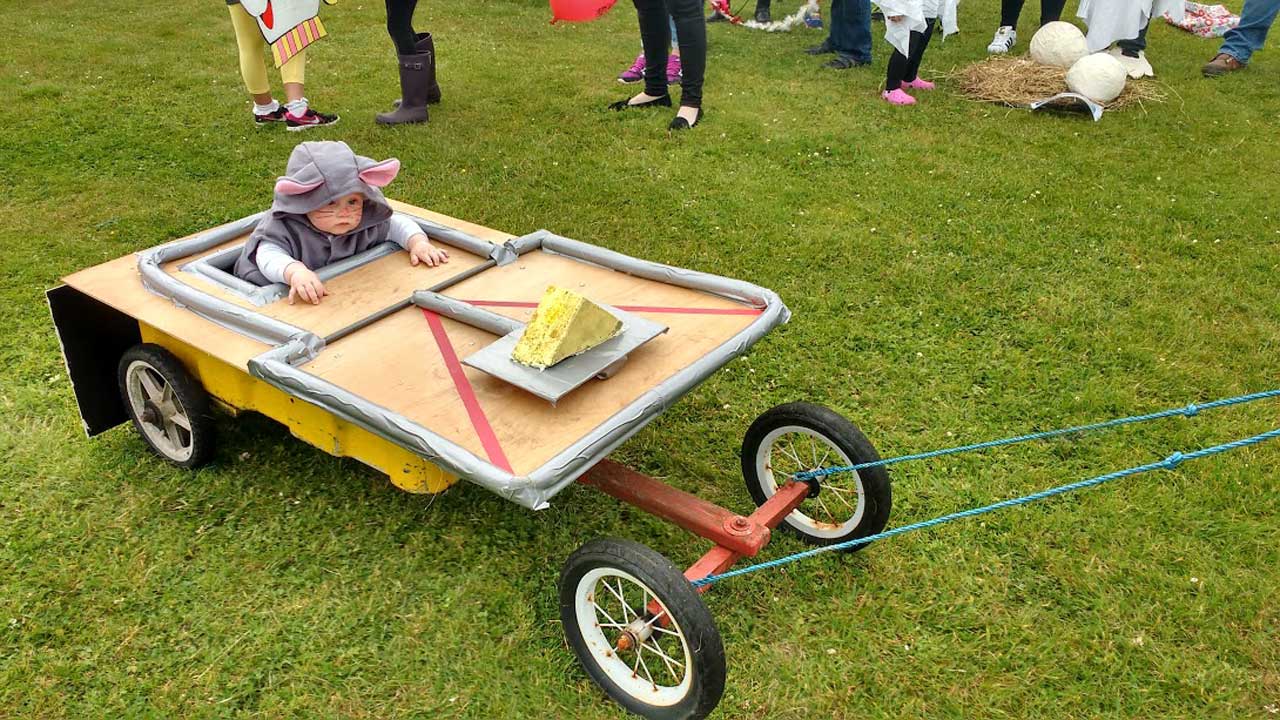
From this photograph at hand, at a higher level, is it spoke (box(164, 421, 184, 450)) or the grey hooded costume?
the grey hooded costume

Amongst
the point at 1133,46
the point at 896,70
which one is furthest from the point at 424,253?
the point at 1133,46

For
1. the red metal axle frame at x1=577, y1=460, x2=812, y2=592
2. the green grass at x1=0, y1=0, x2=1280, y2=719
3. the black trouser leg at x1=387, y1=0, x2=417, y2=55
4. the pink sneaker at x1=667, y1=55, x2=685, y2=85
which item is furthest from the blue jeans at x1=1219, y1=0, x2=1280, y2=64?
the red metal axle frame at x1=577, y1=460, x2=812, y2=592

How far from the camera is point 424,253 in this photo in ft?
11.2

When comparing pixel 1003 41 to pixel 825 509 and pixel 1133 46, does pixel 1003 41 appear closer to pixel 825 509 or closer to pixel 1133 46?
pixel 1133 46

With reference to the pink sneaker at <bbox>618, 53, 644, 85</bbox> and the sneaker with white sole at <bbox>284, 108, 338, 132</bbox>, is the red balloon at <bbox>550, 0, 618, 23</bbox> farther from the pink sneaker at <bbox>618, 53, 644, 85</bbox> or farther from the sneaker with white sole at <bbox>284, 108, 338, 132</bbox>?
the sneaker with white sole at <bbox>284, 108, 338, 132</bbox>

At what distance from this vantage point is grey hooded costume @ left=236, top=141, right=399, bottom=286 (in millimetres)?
3168

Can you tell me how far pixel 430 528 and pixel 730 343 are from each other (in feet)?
4.28

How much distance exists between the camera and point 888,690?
8.63 ft

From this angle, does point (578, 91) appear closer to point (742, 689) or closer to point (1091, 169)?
point (1091, 169)

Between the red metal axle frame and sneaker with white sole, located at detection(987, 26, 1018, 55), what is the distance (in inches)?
286

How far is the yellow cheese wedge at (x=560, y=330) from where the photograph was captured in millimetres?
2506

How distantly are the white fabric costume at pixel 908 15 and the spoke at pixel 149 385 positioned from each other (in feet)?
18.4

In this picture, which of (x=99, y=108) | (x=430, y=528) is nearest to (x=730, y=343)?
(x=430, y=528)

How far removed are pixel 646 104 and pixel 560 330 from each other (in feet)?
16.5
